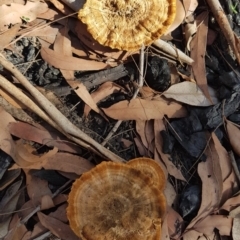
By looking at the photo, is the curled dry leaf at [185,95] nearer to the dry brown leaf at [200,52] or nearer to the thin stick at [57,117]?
the dry brown leaf at [200,52]

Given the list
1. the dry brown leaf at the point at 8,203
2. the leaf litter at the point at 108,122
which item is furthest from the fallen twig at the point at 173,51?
the dry brown leaf at the point at 8,203

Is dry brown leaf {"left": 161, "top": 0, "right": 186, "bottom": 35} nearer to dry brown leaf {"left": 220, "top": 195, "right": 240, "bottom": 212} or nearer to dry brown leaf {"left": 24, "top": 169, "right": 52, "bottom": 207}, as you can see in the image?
dry brown leaf {"left": 220, "top": 195, "right": 240, "bottom": 212}

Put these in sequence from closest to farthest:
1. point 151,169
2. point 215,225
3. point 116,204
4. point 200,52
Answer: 1. point 116,204
2. point 151,169
3. point 215,225
4. point 200,52

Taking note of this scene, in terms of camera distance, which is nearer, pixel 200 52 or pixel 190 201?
pixel 190 201

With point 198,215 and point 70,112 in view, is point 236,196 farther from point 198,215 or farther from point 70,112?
point 70,112

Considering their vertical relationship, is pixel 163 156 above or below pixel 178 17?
below

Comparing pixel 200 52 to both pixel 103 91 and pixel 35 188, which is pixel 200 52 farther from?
pixel 35 188

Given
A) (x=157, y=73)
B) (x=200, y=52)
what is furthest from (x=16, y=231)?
(x=200, y=52)
